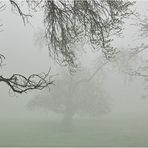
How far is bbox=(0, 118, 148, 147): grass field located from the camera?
35062 mm

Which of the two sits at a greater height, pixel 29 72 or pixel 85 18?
pixel 29 72

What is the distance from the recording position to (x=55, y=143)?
1372 inches

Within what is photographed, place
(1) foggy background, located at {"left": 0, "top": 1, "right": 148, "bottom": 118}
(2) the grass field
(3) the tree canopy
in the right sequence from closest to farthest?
1. (3) the tree canopy
2. (2) the grass field
3. (1) foggy background, located at {"left": 0, "top": 1, "right": 148, "bottom": 118}

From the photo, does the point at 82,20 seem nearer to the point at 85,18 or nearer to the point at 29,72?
the point at 85,18

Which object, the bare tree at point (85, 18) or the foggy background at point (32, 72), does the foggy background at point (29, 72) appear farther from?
the bare tree at point (85, 18)

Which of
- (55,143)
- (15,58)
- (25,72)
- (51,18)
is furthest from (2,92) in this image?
(51,18)

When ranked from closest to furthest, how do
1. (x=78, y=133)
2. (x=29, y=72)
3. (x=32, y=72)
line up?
1. (x=78, y=133)
2. (x=29, y=72)
3. (x=32, y=72)

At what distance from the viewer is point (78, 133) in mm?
41969

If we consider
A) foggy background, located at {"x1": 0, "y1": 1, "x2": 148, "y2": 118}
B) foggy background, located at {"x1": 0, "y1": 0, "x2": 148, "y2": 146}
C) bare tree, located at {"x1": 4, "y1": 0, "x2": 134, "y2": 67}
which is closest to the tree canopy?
bare tree, located at {"x1": 4, "y1": 0, "x2": 134, "y2": 67}

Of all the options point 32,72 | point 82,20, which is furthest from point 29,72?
point 82,20

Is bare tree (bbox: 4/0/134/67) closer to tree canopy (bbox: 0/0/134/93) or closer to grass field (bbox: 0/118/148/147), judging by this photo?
tree canopy (bbox: 0/0/134/93)

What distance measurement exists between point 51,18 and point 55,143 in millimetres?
25877

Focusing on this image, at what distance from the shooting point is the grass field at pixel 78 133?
35.1m

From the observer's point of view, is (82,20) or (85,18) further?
(85,18)
